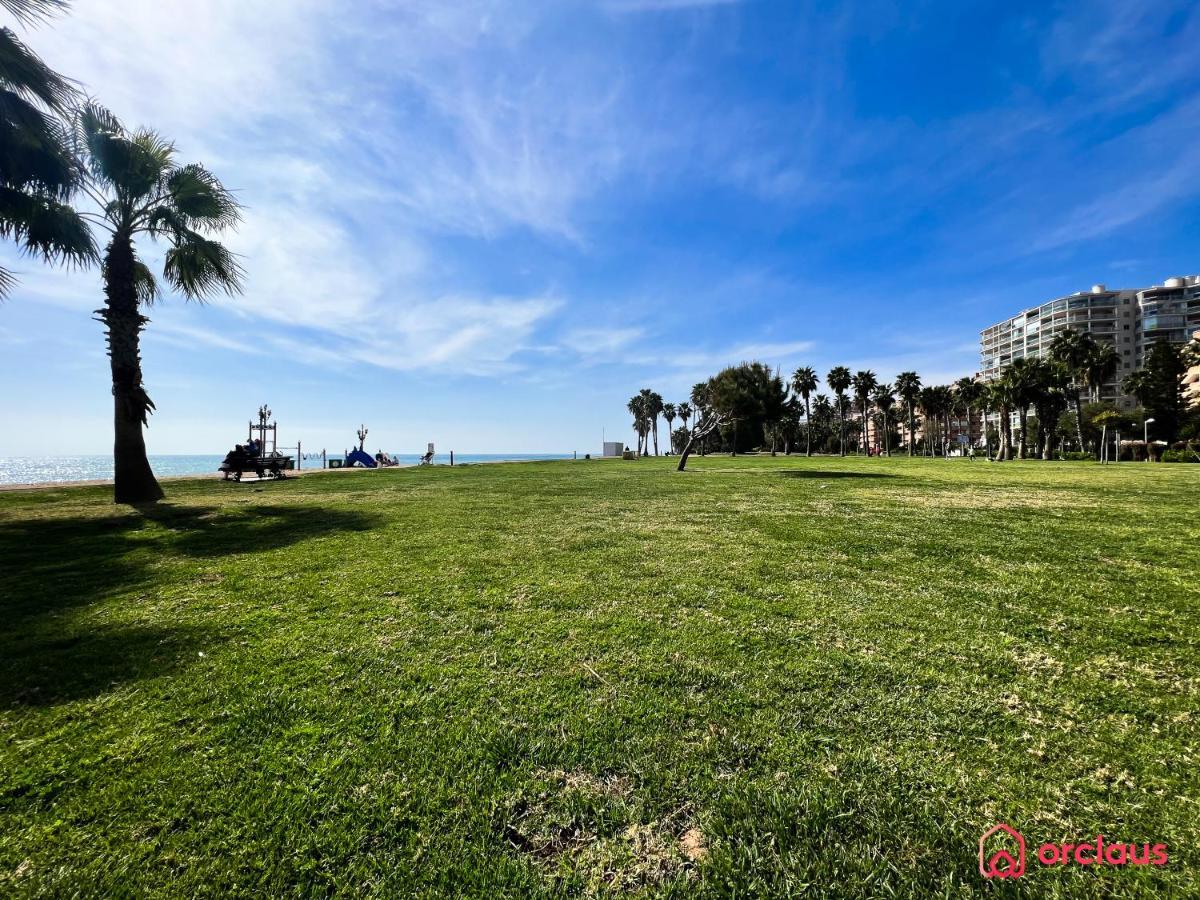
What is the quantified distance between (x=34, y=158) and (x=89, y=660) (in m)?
14.2

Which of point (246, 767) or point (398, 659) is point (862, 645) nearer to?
point (398, 659)

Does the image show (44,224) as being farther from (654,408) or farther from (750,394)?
(654,408)

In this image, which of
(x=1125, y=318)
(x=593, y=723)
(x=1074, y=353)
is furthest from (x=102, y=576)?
(x=1125, y=318)

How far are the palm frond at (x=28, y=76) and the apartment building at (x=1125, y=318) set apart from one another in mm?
131476

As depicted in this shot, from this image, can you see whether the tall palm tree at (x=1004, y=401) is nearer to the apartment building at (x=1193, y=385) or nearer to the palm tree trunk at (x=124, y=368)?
the apartment building at (x=1193, y=385)

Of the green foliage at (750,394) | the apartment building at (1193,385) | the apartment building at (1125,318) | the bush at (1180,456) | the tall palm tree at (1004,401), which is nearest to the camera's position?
the green foliage at (750,394)

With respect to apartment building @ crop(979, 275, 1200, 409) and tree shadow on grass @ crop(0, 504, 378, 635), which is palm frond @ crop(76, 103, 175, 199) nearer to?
tree shadow on grass @ crop(0, 504, 378, 635)

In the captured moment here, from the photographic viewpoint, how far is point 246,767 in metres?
2.45

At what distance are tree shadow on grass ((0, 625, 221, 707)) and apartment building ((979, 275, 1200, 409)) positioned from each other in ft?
429

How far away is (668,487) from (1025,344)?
15282cm

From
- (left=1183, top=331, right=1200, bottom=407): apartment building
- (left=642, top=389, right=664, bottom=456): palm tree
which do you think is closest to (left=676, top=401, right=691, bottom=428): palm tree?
(left=642, top=389, right=664, bottom=456): palm tree

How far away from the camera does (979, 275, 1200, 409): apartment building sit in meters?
95.9

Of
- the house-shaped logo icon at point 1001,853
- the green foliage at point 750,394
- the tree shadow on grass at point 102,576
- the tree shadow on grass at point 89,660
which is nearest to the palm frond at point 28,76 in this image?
the tree shadow on grass at point 102,576

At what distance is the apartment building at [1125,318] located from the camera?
95938mm
